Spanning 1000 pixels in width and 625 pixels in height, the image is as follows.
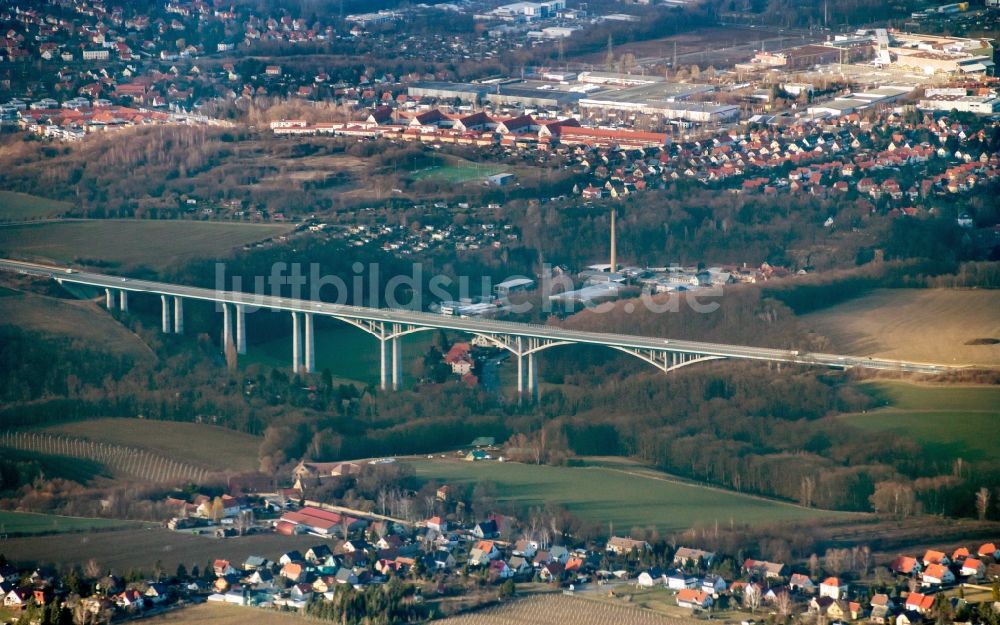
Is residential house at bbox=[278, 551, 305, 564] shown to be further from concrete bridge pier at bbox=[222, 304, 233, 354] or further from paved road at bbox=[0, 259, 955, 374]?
concrete bridge pier at bbox=[222, 304, 233, 354]

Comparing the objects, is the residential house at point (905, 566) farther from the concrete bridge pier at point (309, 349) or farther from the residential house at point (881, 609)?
the concrete bridge pier at point (309, 349)

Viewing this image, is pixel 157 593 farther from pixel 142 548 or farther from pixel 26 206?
pixel 26 206

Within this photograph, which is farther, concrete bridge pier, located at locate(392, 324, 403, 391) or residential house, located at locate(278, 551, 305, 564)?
concrete bridge pier, located at locate(392, 324, 403, 391)

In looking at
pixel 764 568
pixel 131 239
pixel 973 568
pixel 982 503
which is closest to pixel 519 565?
pixel 764 568

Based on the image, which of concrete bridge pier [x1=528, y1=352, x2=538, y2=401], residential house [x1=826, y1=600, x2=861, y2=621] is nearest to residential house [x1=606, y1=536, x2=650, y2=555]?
residential house [x1=826, y1=600, x2=861, y2=621]

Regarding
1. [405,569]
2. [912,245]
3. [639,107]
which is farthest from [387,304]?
[639,107]

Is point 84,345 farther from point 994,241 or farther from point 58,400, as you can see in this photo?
point 994,241
